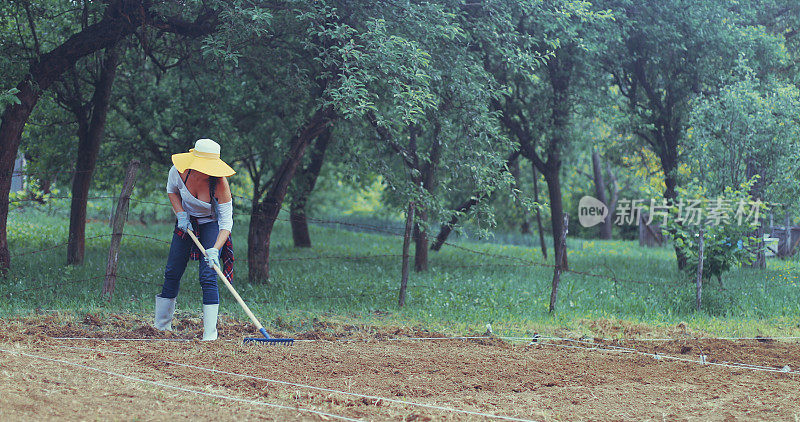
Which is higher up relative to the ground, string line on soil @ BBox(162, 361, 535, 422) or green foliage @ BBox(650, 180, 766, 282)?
green foliage @ BBox(650, 180, 766, 282)

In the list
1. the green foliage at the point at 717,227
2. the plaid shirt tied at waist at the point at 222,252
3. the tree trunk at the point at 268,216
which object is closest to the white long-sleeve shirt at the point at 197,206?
the plaid shirt tied at waist at the point at 222,252

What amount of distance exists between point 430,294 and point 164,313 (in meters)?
4.51

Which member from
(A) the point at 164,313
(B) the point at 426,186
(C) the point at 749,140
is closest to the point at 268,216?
(B) the point at 426,186

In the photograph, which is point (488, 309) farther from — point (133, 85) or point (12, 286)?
point (133, 85)

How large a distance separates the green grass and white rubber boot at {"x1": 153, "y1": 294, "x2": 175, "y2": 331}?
2.83 feet

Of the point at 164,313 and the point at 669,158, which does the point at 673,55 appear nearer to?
the point at 669,158

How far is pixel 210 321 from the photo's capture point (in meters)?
6.68

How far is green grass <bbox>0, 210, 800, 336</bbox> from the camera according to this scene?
27.6 feet

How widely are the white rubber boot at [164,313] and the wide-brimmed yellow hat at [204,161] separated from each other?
138cm

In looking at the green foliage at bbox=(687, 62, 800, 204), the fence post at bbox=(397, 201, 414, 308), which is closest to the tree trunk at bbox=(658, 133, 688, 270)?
the green foliage at bbox=(687, 62, 800, 204)

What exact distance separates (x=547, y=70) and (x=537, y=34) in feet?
5.39

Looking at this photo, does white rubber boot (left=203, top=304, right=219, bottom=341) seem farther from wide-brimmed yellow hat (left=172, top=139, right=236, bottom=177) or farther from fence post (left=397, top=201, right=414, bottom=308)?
fence post (left=397, top=201, right=414, bottom=308)

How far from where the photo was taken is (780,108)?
1228 centimetres

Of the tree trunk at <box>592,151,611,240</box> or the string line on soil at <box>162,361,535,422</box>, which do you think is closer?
the string line on soil at <box>162,361,535,422</box>
